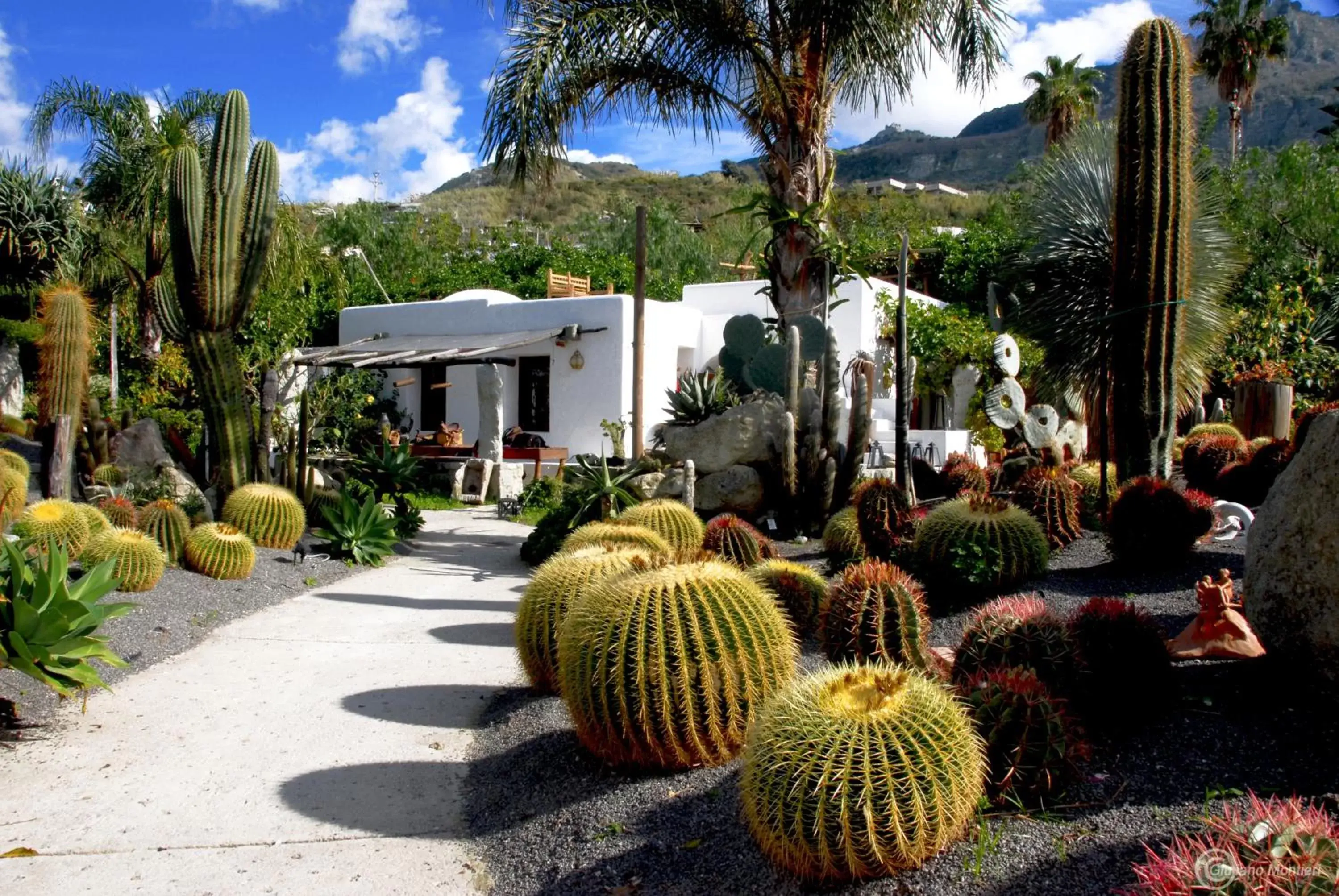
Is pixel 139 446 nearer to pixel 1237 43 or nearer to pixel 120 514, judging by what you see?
pixel 120 514

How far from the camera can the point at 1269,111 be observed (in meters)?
115

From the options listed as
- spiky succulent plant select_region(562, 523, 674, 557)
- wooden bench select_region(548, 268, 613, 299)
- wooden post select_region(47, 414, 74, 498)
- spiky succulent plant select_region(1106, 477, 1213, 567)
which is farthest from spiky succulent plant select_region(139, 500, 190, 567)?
wooden bench select_region(548, 268, 613, 299)

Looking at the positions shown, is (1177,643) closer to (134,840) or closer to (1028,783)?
(1028,783)

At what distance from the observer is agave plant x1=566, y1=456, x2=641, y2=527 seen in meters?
10.5

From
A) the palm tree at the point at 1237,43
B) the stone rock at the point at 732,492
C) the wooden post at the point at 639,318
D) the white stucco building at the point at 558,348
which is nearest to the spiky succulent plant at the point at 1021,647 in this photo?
the stone rock at the point at 732,492

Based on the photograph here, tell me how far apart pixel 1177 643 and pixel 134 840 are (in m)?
4.78

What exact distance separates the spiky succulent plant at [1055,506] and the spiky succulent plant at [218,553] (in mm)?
6680

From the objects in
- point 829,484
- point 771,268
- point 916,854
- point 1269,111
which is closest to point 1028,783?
point 916,854

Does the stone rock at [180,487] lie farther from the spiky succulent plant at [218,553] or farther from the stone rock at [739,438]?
the stone rock at [739,438]

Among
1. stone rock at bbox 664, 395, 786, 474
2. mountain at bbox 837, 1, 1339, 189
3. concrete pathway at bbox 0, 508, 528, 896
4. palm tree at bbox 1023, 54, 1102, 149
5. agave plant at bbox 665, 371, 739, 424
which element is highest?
mountain at bbox 837, 1, 1339, 189

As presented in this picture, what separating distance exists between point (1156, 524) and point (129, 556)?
7.49m

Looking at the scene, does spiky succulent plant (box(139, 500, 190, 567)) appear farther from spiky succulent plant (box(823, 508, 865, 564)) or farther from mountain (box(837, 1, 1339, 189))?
mountain (box(837, 1, 1339, 189))

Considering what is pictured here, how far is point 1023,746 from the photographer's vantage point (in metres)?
3.68

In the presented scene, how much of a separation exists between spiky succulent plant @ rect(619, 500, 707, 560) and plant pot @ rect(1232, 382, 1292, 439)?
27.3 feet
